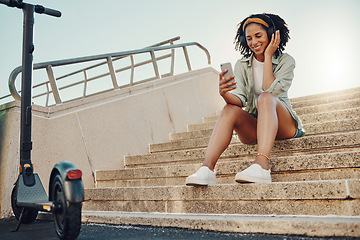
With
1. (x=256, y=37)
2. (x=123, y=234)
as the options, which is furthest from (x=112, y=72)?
(x=123, y=234)

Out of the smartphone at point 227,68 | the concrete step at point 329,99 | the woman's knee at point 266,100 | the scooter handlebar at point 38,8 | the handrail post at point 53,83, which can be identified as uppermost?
the scooter handlebar at point 38,8

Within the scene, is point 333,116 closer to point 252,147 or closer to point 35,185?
point 252,147

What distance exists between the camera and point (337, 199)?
6.26ft

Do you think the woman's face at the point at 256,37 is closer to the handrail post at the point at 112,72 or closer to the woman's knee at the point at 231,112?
the woman's knee at the point at 231,112

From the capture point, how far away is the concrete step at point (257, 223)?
65.8 inches

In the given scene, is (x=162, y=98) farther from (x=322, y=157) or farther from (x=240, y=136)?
(x=322, y=157)

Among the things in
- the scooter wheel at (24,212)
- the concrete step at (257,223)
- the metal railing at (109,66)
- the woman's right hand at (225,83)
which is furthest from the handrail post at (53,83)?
the woman's right hand at (225,83)

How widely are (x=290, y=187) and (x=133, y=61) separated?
4.49 meters

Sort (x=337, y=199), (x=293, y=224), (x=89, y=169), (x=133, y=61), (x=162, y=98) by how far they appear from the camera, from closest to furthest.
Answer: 1. (x=293, y=224)
2. (x=337, y=199)
3. (x=89, y=169)
4. (x=162, y=98)
5. (x=133, y=61)

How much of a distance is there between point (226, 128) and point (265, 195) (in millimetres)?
575

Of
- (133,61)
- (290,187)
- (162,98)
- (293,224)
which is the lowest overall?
(293,224)

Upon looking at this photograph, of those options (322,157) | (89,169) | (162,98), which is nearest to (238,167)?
(322,157)

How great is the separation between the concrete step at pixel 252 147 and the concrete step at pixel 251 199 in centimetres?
85

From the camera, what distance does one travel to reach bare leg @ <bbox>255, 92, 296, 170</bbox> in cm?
224
